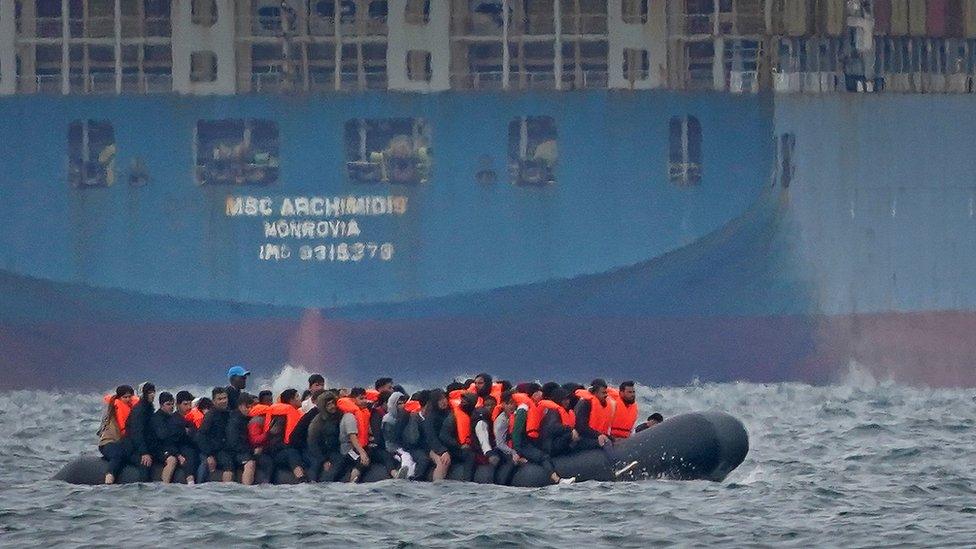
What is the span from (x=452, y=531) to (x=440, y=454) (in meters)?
3.60

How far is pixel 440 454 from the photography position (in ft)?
118

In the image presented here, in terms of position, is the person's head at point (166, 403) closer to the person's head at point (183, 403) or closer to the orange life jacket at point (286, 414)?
the person's head at point (183, 403)

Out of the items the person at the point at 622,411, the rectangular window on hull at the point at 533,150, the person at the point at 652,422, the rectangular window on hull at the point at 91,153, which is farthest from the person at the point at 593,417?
the rectangular window on hull at the point at 91,153

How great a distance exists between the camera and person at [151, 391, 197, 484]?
3594 centimetres

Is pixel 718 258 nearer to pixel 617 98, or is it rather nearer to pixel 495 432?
pixel 617 98

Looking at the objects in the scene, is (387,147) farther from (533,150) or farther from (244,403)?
(244,403)

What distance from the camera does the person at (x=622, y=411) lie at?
36.4m

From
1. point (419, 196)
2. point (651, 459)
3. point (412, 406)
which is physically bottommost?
point (651, 459)

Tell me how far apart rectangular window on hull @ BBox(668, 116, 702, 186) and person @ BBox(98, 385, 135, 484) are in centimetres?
2479

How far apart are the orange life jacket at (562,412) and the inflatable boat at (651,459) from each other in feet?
1.38

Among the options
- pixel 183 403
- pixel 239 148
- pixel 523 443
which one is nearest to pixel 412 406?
pixel 523 443

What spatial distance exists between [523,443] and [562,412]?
0.63 metres

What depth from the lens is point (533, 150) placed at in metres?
59.8

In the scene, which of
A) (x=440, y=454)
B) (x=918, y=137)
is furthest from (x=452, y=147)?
(x=440, y=454)
